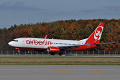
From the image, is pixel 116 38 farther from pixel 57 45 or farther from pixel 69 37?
pixel 57 45

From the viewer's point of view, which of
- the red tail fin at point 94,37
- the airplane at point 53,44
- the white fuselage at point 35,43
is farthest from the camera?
the red tail fin at point 94,37

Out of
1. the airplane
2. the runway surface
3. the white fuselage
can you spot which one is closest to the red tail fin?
the airplane

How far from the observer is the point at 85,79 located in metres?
16.5

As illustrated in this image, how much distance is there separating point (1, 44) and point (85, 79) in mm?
105004

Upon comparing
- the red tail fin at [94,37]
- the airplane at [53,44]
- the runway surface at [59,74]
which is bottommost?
the runway surface at [59,74]

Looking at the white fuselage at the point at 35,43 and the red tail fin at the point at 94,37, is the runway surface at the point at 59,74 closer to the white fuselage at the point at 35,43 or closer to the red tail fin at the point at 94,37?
the white fuselage at the point at 35,43

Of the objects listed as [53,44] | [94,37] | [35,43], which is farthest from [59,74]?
[94,37]

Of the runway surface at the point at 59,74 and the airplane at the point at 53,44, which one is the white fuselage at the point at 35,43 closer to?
the airplane at the point at 53,44

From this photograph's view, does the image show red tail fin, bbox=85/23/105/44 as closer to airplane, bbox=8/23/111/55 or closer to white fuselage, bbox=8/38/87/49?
airplane, bbox=8/23/111/55

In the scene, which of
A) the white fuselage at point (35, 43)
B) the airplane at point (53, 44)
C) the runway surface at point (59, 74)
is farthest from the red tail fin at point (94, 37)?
the runway surface at point (59, 74)

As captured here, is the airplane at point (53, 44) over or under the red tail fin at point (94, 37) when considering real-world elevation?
under

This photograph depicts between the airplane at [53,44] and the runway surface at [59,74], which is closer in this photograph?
the runway surface at [59,74]

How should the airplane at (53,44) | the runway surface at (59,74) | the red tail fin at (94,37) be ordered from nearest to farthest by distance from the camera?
the runway surface at (59,74)
the airplane at (53,44)
the red tail fin at (94,37)

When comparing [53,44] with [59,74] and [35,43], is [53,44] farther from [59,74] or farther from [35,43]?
[59,74]
